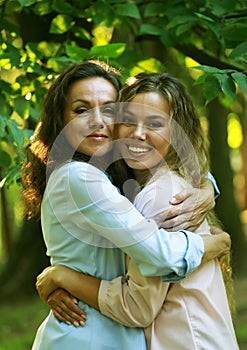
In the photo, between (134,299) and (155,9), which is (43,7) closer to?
(155,9)

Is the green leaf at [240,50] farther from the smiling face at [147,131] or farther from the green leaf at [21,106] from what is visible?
the green leaf at [21,106]

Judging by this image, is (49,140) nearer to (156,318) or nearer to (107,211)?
(107,211)

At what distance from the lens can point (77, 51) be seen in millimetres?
3822

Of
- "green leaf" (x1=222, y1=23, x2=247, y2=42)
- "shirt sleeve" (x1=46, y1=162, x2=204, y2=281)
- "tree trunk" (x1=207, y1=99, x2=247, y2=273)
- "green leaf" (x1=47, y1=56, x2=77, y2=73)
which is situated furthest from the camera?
"tree trunk" (x1=207, y1=99, x2=247, y2=273)

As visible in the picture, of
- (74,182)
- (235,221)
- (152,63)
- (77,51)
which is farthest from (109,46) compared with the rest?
(235,221)

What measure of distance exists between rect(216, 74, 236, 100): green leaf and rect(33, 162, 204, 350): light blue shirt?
705mm

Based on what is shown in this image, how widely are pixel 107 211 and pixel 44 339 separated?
2.01 feet

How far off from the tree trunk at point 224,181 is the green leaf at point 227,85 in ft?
19.9

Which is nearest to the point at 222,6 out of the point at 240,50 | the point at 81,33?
the point at 240,50

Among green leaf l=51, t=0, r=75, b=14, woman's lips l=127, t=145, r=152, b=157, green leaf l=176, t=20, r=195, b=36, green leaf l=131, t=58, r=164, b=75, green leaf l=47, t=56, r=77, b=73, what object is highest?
woman's lips l=127, t=145, r=152, b=157

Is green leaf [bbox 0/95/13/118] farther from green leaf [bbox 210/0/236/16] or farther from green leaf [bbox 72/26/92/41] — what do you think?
green leaf [bbox 210/0/236/16]

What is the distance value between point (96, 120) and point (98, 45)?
1.45 metres

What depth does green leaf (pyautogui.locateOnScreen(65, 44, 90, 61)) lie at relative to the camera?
3794 mm

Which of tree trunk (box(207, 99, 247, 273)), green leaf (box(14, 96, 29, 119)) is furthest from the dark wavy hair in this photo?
tree trunk (box(207, 99, 247, 273))
